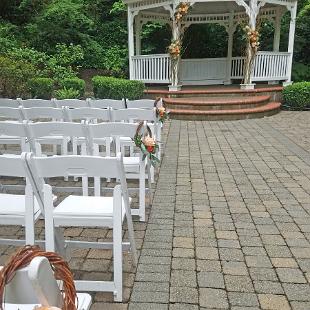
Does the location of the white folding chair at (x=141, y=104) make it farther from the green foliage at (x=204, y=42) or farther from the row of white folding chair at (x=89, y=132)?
the green foliage at (x=204, y=42)

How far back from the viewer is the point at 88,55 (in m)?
16.7

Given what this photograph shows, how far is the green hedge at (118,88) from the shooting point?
11836mm

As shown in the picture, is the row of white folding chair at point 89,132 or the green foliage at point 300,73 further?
the green foliage at point 300,73

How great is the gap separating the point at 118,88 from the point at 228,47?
5077 millimetres

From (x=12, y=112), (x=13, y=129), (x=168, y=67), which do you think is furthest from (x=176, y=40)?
(x=13, y=129)

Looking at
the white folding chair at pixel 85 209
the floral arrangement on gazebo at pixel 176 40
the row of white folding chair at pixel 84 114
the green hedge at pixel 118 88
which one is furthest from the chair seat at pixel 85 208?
the floral arrangement on gazebo at pixel 176 40

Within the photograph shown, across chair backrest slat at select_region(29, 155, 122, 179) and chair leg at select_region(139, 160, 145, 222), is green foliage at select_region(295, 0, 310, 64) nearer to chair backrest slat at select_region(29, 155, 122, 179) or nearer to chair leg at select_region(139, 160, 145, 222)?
chair leg at select_region(139, 160, 145, 222)

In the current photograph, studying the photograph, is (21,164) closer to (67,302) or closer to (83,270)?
(83,270)

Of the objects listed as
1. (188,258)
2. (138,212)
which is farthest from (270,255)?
(138,212)

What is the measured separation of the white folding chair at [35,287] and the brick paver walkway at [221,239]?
1.54 metres

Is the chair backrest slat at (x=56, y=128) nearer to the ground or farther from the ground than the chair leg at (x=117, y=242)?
farther from the ground

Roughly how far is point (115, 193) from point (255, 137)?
619 cm

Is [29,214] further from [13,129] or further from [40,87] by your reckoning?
[40,87]

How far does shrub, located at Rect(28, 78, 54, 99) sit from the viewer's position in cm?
1134
